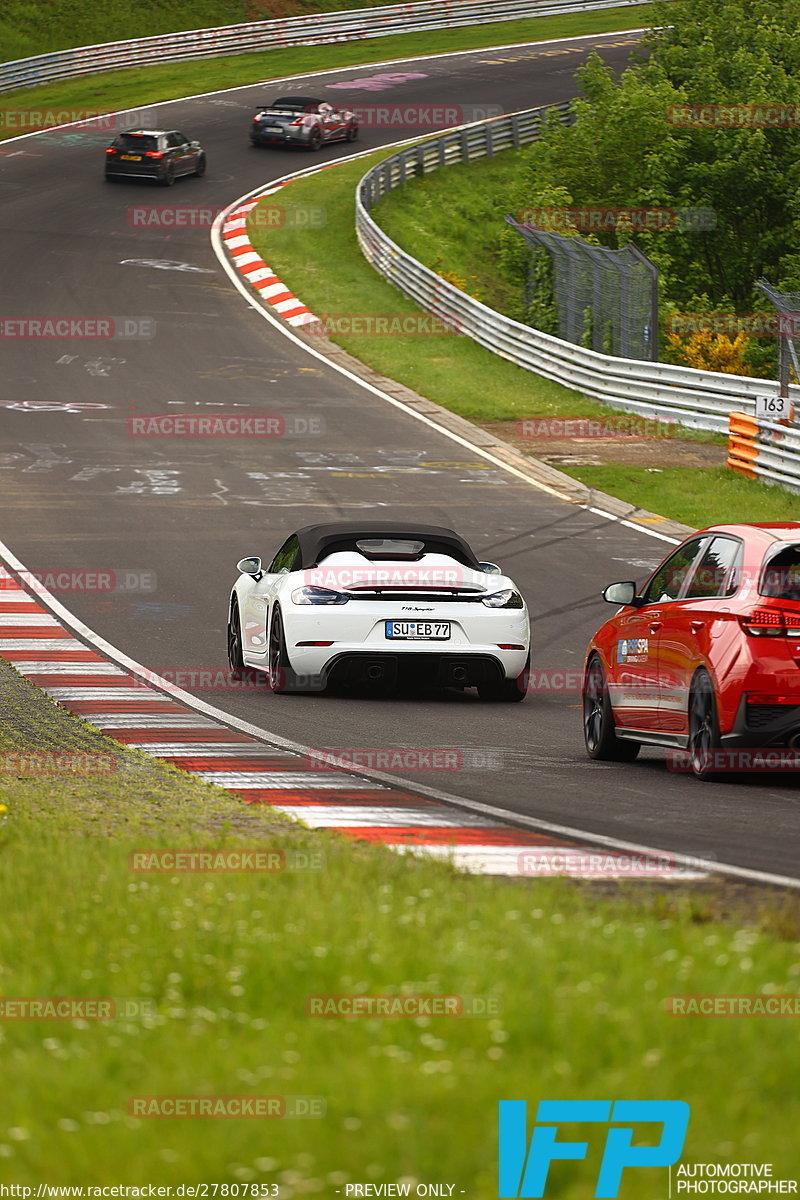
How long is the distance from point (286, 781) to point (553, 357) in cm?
2738

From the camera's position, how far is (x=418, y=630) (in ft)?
44.5

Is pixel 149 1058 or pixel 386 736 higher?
pixel 149 1058

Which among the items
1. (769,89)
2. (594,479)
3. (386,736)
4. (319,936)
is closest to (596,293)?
(594,479)

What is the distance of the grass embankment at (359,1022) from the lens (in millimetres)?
3557

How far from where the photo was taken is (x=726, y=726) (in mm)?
9688

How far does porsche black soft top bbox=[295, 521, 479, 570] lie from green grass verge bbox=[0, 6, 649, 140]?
4624 cm

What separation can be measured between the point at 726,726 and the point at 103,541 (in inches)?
531

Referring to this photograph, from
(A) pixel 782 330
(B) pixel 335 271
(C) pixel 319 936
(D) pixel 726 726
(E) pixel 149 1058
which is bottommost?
(B) pixel 335 271

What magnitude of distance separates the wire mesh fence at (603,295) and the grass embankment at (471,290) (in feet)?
5.05

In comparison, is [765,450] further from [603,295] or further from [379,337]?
[379,337]

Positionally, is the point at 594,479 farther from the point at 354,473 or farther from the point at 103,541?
the point at 103,541

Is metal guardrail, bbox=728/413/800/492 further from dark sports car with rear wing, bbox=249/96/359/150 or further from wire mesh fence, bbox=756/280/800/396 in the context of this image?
dark sports car with rear wing, bbox=249/96/359/150

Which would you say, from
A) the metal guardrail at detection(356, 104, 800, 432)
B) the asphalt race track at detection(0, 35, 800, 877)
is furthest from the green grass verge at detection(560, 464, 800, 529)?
the metal guardrail at detection(356, 104, 800, 432)

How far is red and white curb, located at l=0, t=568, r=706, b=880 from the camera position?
698 cm
